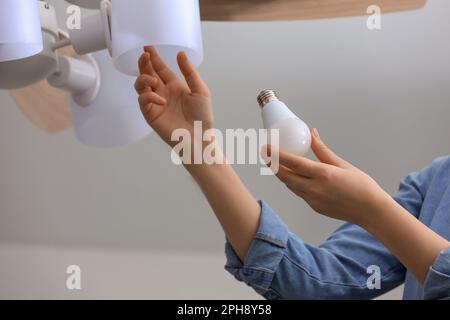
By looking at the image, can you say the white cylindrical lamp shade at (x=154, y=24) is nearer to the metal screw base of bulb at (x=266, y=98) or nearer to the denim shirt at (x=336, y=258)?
the metal screw base of bulb at (x=266, y=98)

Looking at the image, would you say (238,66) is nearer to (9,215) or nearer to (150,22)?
(9,215)

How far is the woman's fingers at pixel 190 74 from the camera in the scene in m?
0.50

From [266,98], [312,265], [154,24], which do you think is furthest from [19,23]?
[312,265]

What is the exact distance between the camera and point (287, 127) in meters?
0.50

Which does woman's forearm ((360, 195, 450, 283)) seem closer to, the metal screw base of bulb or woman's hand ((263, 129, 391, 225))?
woman's hand ((263, 129, 391, 225))

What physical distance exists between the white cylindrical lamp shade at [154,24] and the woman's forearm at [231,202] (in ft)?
0.57

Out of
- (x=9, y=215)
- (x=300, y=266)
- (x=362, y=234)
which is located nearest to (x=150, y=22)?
(x=300, y=266)

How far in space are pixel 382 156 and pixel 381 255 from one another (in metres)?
0.88

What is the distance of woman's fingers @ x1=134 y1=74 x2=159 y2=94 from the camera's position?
1.74 feet

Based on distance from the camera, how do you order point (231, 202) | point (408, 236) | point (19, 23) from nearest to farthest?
point (19, 23)
point (408, 236)
point (231, 202)

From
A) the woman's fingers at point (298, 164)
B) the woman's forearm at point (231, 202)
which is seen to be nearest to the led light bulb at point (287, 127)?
the woman's fingers at point (298, 164)

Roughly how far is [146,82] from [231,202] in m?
0.16

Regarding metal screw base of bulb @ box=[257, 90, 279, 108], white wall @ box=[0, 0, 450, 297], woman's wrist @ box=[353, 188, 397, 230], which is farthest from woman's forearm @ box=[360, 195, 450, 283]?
white wall @ box=[0, 0, 450, 297]

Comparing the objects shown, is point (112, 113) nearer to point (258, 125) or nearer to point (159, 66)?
point (159, 66)
